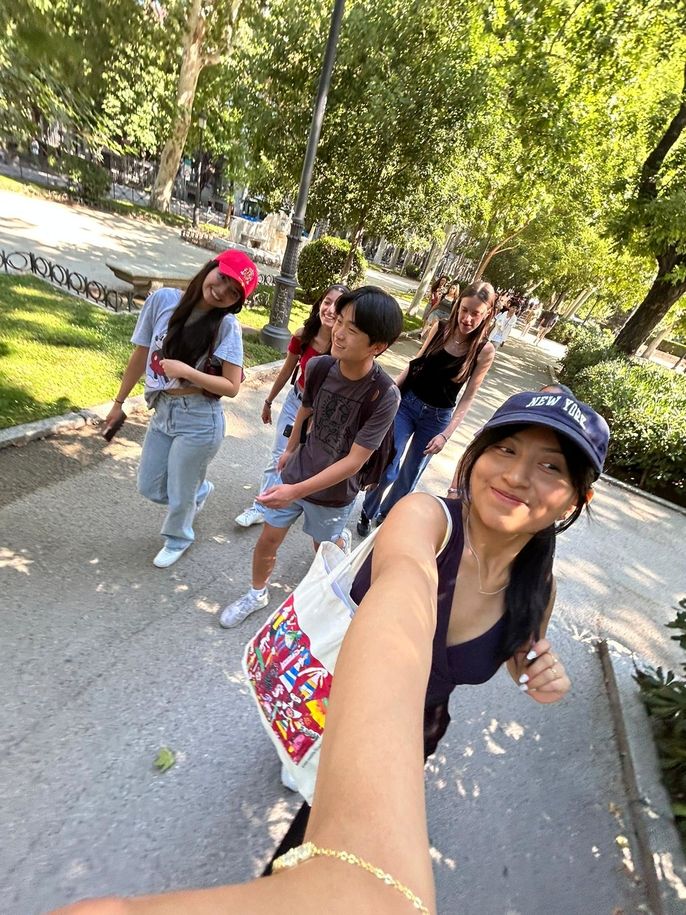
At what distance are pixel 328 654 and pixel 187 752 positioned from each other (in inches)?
55.4

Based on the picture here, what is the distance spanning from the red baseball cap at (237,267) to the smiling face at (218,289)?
0.08 ft

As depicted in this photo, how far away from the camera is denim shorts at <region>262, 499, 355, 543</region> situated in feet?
8.37

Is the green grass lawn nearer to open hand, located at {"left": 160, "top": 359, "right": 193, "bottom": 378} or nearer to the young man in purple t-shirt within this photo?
open hand, located at {"left": 160, "top": 359, "right": 193, "bottom": 378}

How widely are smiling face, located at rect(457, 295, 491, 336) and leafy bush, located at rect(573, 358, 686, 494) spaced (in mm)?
5419

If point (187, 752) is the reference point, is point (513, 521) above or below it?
above

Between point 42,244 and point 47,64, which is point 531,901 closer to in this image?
point 47,64

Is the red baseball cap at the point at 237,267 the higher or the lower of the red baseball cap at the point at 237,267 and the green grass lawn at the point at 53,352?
the higher

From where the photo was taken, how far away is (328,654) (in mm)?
1304

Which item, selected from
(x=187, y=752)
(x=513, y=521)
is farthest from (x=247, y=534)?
(x=513, y=521)

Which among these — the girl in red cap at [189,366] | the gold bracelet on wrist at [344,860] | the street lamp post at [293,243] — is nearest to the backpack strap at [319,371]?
the girl in red cap at [189,366]

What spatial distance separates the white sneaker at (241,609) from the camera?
2.89 m

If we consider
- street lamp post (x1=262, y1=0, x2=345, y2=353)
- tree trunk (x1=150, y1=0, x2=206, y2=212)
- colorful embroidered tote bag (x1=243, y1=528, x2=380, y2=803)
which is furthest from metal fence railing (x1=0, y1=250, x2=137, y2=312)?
tree trunk (x1=150, y1=0, x2=206, y2=212)

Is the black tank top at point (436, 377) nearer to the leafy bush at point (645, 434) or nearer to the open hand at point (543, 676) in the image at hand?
the open hand at point (543, 676)

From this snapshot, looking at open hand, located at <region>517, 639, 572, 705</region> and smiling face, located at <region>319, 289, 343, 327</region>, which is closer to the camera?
open hand, located at <region>517, 639, 572, 705</region>
